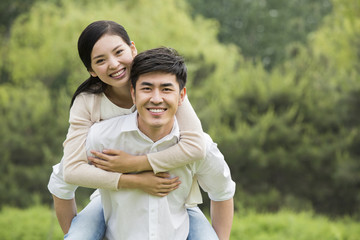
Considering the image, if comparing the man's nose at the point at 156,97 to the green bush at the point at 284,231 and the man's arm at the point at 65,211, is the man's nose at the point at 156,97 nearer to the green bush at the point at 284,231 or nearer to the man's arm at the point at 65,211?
the man's arm at the point at 65,211

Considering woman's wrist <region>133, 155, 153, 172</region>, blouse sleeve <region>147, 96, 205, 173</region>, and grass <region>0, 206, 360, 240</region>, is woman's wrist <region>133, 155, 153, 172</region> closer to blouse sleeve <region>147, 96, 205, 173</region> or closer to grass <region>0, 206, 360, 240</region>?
blouse sleeve <region>147, 96, 205, 173</region>

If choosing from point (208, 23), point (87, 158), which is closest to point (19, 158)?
point (208, 23)

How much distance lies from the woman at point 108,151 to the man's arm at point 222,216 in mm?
95

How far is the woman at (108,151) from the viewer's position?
2.35m

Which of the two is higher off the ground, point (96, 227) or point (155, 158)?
point (155, 158)

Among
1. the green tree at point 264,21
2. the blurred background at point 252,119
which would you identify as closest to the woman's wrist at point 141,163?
the blurred background at point 252,119

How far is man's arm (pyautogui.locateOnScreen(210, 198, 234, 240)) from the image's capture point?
2600mm

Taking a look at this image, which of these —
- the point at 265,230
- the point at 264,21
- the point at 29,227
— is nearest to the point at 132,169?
the point at 265,230

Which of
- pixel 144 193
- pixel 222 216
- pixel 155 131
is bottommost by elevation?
pixel 222 216

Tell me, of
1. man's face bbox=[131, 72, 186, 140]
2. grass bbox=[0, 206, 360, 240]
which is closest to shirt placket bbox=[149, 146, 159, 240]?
man's face bbox=[131, 72, 186, 140]

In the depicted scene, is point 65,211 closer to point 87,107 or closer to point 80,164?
point 80,164

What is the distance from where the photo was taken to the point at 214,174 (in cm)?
247

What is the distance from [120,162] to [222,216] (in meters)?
0.65

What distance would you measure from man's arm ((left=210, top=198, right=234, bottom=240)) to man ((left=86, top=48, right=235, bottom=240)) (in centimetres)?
7
